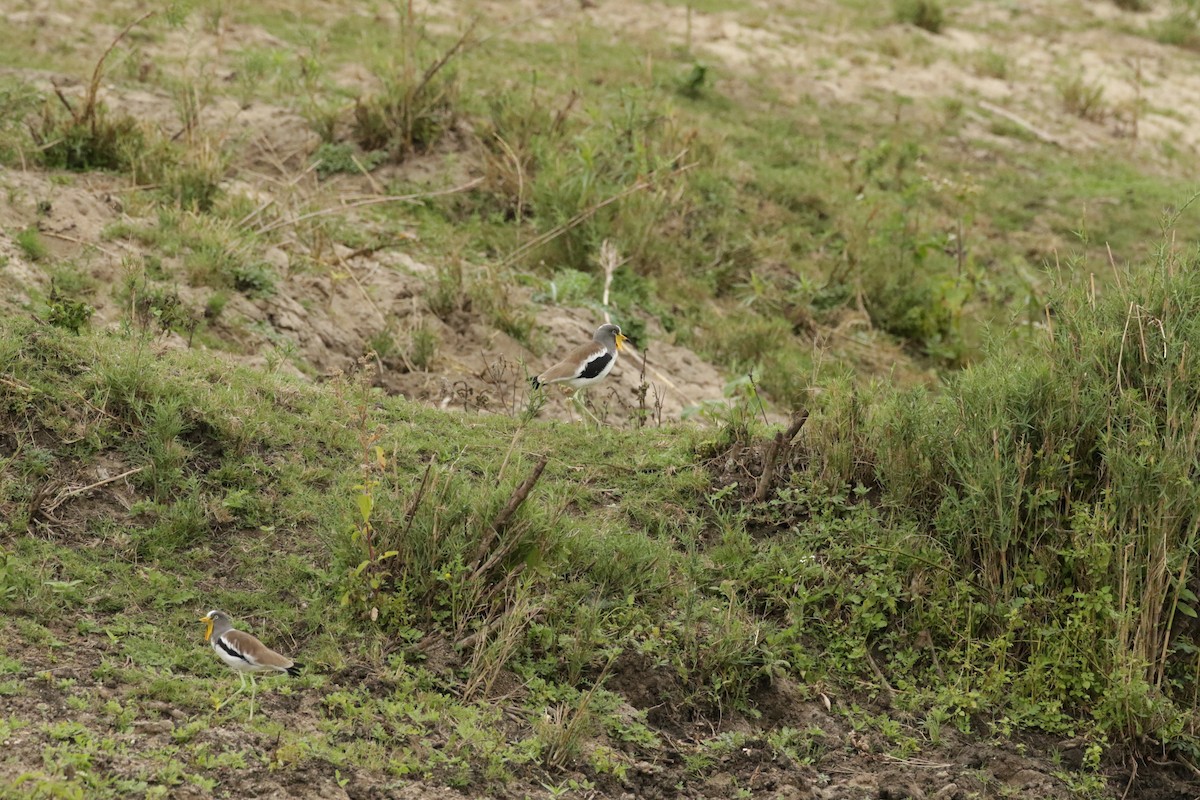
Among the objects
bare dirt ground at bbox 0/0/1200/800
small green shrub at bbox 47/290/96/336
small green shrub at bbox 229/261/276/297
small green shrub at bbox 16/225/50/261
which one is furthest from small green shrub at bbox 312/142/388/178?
small green shrub at bbox 47/290/96/336

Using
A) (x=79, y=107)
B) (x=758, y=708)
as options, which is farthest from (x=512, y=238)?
(x=758, y=708)

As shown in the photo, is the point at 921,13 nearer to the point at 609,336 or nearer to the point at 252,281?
the point at 609,336

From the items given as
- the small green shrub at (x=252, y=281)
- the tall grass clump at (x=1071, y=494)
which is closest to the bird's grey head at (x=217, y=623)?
the tall grass clump at (x=1071, y=494)

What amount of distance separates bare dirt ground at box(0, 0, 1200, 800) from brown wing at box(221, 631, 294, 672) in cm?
12

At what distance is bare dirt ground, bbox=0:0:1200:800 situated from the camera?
5.06 metres

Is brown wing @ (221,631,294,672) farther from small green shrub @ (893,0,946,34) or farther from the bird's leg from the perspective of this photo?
small green shrub @ (893,0,946,34)

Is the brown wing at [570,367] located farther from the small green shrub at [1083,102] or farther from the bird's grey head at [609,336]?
the small green shrub at [1083,102]

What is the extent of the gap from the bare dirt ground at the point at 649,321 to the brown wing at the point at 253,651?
0.40 ft

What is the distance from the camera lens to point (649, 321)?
9609mm

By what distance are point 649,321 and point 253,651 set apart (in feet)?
17.0

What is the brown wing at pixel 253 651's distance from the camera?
192 inches

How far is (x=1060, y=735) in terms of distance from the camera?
5508 millimetres

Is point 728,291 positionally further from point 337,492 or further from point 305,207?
point 337,492

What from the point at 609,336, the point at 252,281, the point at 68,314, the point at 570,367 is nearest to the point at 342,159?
the point at 252,281
